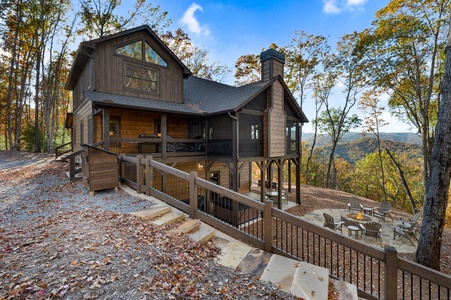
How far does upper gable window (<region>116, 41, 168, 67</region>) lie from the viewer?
1048cm

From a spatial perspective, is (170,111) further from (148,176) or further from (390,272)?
(390,272)

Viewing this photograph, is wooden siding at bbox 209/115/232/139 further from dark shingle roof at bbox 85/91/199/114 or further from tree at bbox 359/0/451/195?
tree at bbox 359/0/451/195

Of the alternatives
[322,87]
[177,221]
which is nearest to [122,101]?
[177,221]

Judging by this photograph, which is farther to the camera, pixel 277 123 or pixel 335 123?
pixel 335 123

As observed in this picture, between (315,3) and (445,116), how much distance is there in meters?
11.9

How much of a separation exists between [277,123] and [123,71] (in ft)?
29.1

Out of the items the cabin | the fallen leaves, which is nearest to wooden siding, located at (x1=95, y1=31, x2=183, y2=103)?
the cabin

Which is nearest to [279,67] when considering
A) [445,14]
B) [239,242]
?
[445,14]

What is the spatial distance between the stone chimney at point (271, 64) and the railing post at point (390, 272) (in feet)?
34.6

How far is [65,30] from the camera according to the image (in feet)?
64.2

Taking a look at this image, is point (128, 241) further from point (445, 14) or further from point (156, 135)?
point (445, 14)

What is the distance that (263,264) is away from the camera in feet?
11.9

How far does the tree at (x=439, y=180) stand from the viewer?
574 cm

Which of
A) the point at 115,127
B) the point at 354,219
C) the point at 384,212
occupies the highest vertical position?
the point at 115,127
